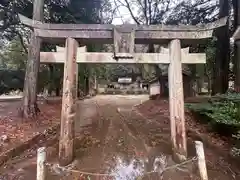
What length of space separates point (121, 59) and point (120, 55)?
121 mm

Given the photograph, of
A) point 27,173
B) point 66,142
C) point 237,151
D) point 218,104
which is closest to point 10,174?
point 27,173

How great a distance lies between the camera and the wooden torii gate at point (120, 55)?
5598 millimetres

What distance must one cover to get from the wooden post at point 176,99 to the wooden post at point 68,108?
2.43 metres

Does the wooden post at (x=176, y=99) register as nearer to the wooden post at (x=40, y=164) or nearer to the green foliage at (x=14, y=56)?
the wooden post at (x=40, y=164)

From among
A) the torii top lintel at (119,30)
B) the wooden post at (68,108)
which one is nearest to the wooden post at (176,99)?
the torii top lintel at (119,30)

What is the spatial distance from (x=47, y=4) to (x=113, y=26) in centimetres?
1071

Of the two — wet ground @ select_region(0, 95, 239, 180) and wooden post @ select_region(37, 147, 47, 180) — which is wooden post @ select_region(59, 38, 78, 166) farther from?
wooden post @ select_region(37, 147, 47, 180)

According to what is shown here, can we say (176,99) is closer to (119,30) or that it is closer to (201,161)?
(201,161)

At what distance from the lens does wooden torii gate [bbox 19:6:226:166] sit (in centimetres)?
560

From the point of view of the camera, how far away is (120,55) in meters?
5.58

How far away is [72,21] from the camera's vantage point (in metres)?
14.7

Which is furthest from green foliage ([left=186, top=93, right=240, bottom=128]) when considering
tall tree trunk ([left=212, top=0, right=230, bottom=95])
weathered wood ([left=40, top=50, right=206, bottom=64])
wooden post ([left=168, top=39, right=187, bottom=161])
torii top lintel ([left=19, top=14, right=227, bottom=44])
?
tall tree trunk ([left=212, top=0, right=230, bottom=95])

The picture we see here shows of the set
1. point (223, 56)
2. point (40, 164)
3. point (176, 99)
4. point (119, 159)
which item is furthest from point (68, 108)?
point (223, 56)

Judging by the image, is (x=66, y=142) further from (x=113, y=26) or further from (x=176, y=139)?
(x=113, y=26)
